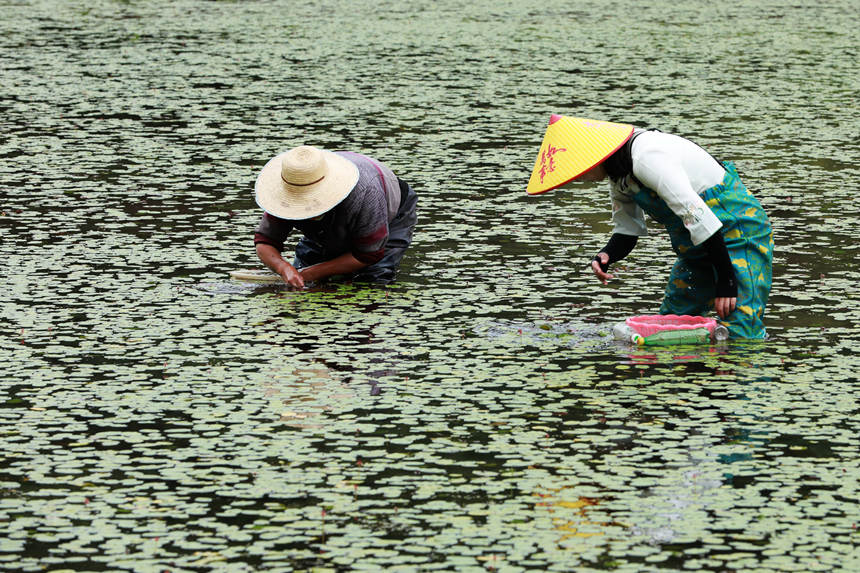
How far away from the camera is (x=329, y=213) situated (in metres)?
4.55

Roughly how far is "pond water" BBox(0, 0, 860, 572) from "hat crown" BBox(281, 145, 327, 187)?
1.20 feet

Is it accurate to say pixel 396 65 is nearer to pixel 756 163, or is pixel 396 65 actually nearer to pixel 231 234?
pixel 756 163

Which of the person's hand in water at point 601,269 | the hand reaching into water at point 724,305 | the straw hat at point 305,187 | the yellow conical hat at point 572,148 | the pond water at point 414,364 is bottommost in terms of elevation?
the pond water at point 414,364

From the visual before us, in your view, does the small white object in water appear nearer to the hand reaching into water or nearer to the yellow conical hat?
the yellow conical hat

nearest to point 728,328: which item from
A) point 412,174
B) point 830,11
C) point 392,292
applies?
point 392,292

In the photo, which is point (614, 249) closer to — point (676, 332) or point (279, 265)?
point (676, 332)

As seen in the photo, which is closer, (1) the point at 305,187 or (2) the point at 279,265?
(1) the point at 305,187

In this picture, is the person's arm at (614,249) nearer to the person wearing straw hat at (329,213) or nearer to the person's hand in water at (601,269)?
the person's hand in water at (601,269)

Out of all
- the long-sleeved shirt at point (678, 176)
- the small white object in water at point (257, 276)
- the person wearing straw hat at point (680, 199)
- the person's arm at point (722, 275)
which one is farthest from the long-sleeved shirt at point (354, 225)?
the person's arm at point (722, 275)

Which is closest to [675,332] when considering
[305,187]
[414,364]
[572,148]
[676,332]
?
[676,332]

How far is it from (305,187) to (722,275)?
127cm

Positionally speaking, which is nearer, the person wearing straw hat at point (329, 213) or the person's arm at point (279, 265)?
the person wearing straw hat at point (329, 213)

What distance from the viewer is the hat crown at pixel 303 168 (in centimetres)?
443

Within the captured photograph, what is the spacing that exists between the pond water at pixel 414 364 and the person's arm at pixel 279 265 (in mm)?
53
